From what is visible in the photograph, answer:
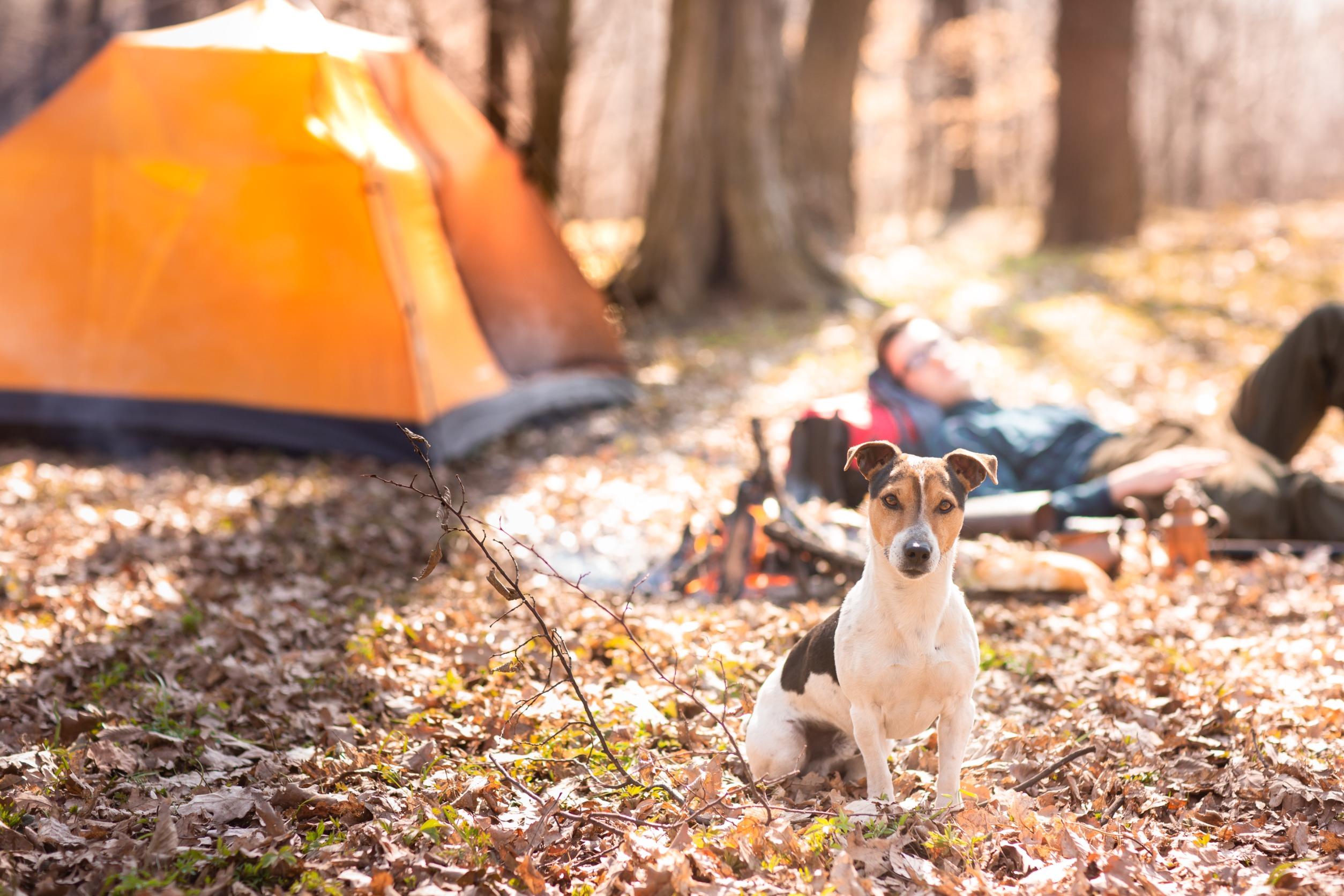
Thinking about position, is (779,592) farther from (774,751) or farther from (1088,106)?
(1088,106)

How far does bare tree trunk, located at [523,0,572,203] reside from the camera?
12375mm

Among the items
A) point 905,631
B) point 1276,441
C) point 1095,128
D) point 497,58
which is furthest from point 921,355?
point 1095,128

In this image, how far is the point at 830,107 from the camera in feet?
51.8

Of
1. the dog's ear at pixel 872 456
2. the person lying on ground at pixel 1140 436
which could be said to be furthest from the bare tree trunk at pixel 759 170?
the dog's ear at pixel 872 456

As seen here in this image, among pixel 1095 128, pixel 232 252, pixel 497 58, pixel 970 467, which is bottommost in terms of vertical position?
pixel 970 467

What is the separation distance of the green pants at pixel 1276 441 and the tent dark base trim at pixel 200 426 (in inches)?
166

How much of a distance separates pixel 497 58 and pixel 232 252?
6.10 meters

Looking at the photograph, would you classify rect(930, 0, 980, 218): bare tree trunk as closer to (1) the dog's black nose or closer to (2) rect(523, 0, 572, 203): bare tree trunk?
(2) rect(523, 0, 572, 203): bare tree trunk

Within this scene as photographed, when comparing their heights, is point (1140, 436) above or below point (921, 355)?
below

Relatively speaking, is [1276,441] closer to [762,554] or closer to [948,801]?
[762,554]

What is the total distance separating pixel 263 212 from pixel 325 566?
3.33 meters

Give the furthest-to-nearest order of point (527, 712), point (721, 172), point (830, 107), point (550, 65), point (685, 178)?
point (830, 107) → point (550, 65) → point (721, 172) → point (685, 178) → point (527, 712)

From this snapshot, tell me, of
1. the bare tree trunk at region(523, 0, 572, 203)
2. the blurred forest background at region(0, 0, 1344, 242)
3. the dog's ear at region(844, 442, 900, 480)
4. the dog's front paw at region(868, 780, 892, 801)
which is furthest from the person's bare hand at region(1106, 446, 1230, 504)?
the bare tree trunk at region(523, 0, 572, 203)

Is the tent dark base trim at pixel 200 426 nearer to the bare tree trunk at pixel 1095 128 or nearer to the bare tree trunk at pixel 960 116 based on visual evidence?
the bare tree trunk at pixel 1095 128
